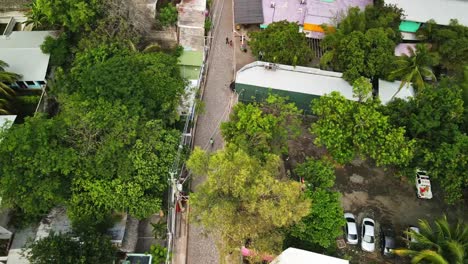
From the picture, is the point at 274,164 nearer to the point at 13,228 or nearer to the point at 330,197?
the point at 330,197

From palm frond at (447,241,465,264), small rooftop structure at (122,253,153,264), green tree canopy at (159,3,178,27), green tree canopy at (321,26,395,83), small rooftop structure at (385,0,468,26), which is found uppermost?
small rooftop structure at (385,0,468,26)

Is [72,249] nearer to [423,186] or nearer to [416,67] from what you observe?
[423,186]

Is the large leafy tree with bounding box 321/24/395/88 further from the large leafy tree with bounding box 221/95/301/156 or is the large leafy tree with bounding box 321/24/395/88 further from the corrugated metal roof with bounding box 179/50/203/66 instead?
the corrugated metal roof with bounding box 179/50/203/66

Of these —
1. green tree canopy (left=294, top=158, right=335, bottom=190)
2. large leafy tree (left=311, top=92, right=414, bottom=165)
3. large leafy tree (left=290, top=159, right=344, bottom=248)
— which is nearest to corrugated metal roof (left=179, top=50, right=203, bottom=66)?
large leafy tree (left=311, top=92, right=414, bottom=165)

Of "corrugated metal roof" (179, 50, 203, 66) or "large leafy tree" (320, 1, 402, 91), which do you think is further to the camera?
"corrugated metal roof" (179, 50, 203, 66)

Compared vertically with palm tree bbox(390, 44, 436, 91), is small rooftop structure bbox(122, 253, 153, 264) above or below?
below

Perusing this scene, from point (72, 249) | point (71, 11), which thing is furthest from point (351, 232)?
point (71, 11)

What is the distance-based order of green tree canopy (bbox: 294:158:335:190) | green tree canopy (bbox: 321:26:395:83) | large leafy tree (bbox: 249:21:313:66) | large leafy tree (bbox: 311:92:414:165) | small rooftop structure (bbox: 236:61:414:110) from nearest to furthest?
1. large leafy tree (bbox: 311:92:414:165)
2. green tree canopy (bbox: 294:158:335:190)
3. green tree canopy (bbox: 321:26:395:83)
4. small rooftop structure (bbox: 236:61:414:110)
5. large leafy tree (bbox: 249:21:313:66)
